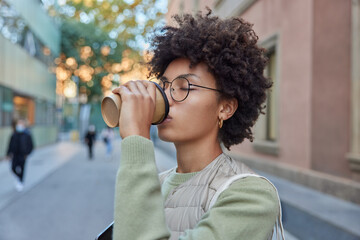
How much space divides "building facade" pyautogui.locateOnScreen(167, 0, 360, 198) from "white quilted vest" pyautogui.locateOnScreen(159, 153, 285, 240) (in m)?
5.33

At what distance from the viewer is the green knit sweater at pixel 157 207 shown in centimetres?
102

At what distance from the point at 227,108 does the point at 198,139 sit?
7.1 inches

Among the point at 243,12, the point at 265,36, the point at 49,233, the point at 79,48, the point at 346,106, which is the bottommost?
the point at 49,233

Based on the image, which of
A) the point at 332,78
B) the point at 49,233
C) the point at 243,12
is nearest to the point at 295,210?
the point at 332,78

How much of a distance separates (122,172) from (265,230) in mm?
457

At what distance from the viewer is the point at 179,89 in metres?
1.32

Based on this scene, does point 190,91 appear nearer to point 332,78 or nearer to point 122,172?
point 122,172

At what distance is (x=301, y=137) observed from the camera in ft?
27.5

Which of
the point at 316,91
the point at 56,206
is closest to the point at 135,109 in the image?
the point at 56,206

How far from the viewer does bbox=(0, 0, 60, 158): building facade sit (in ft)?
50.3

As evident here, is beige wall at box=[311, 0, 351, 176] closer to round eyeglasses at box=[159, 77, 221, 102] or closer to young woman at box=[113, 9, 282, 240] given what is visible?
young woman at box=[113, 9, 282, 240]

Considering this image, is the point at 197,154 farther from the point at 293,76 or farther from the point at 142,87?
the point at 293,76

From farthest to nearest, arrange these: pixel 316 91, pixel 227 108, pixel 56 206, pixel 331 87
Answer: pixel 316 91 → pixel 331 87 → pixel 56 206 → pixel 227 108

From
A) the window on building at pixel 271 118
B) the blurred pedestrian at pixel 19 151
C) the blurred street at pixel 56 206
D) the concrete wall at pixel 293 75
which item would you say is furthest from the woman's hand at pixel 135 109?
the window on building at pixel 271 118
